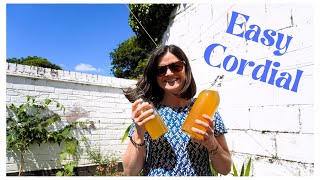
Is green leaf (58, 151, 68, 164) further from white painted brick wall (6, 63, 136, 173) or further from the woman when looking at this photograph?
the woman

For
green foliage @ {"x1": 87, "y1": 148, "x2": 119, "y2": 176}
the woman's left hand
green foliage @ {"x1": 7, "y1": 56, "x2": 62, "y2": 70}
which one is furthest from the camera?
green foliage @ {"x1": 7, "y1": 56, "x2": 62, "y2": 70}

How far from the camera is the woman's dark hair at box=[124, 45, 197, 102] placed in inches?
51.7

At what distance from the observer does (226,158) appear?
119cm

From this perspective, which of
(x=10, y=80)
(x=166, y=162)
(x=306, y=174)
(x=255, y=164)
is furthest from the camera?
(x=10, y=80)

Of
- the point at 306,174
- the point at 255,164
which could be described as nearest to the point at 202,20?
the point at 255,164

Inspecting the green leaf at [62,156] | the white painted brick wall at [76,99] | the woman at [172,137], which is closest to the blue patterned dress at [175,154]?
the woman at [172,137]

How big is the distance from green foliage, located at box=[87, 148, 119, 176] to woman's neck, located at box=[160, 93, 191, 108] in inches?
116

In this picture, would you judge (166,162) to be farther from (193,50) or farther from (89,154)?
(89,154)

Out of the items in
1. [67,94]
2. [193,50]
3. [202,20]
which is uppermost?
[202,20]

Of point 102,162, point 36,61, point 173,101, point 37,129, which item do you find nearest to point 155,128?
point 173,101

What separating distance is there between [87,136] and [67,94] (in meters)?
0.73

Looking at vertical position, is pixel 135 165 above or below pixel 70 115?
below

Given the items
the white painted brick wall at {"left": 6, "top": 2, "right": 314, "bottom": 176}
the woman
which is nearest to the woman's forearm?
the woman

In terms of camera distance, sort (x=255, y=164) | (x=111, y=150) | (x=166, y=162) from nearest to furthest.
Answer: (x=166, y=162) → (x=255, y=164) → (x=111, y=150)
